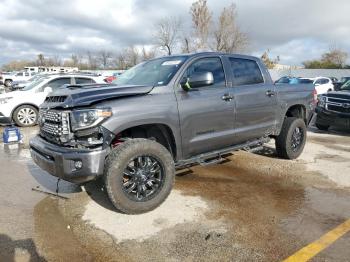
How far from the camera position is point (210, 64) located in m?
5.12

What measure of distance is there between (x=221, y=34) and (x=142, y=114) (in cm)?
4141

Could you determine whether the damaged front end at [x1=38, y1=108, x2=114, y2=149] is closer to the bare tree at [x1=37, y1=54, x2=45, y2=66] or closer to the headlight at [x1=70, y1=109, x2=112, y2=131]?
the headlight at [x1=70, y1=109, x2=112, y2=131]

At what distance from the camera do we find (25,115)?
36.1 feet

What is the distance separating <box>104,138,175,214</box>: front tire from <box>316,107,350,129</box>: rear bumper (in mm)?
6763

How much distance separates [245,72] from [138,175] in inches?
102

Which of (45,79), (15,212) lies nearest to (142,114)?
(15,212)

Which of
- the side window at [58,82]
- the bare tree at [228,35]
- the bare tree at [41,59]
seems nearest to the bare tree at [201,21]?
the bare tree at [228,35]

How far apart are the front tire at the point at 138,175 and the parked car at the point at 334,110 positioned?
6797mm

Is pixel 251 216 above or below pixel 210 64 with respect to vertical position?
below

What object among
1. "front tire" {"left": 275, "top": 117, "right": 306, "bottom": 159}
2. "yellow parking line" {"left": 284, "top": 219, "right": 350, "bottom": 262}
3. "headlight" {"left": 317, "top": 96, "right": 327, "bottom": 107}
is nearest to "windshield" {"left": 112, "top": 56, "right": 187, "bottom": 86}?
"yellow parking line" {"left": 284, "top": 219, "right": 350, "bottom": 262}

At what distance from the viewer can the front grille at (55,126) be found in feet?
12.8

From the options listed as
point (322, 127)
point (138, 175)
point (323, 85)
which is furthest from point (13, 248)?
point (323, 85)

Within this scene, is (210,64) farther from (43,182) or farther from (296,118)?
(43,182)

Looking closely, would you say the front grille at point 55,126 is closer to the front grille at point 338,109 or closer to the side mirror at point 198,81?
the side mirror at point 198,81
